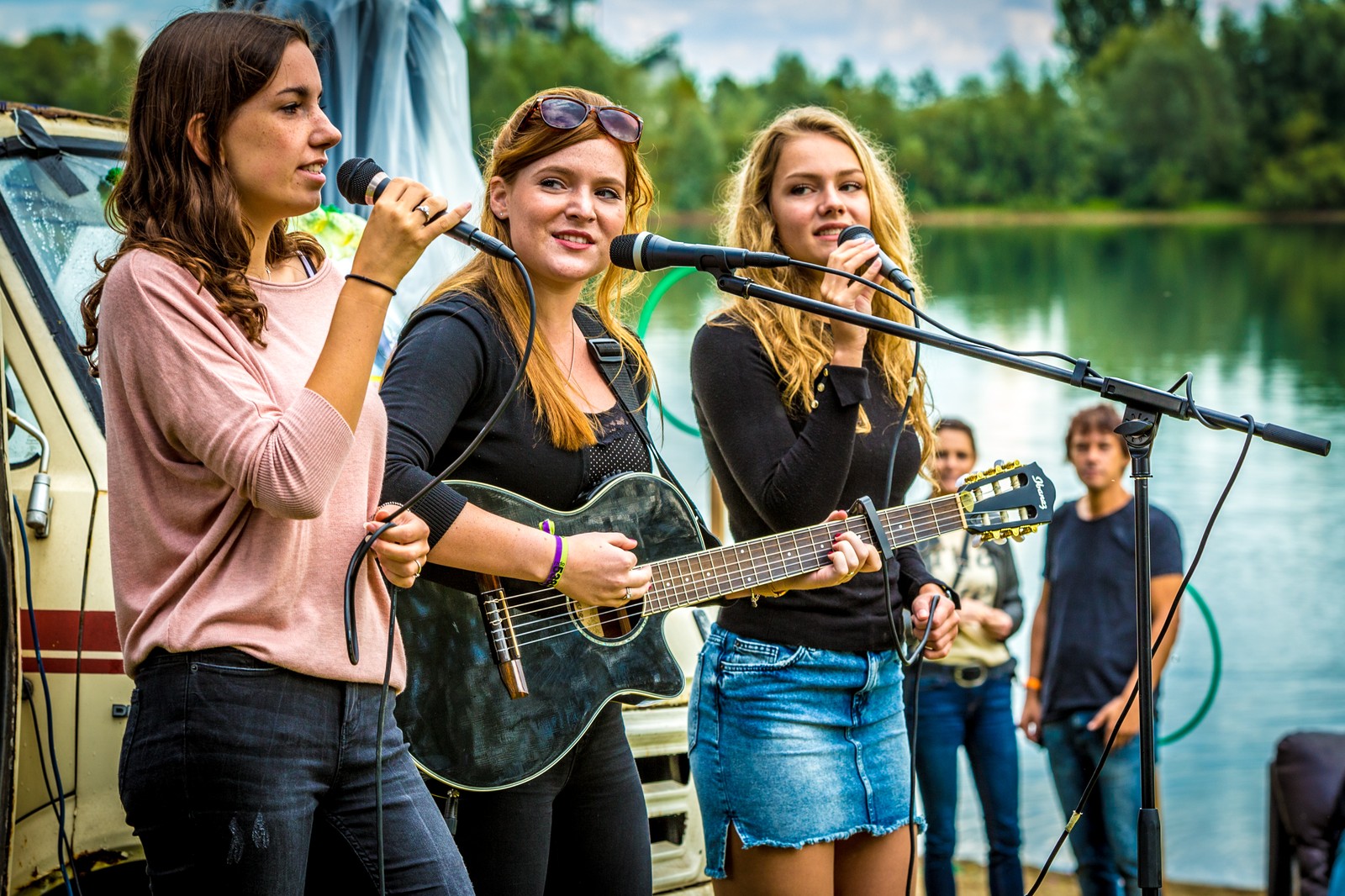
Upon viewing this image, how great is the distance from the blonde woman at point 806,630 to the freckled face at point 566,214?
0.31 m

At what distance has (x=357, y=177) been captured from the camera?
1878mm

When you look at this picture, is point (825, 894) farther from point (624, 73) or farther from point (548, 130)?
point (624, 73)

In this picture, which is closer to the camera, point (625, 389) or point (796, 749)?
point (796, 749)

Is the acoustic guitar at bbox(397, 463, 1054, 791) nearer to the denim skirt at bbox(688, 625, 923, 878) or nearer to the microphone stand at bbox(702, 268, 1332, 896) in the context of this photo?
the denim skirt at bbox(688, 625, 923, 878)

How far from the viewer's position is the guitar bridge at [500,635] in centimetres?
233

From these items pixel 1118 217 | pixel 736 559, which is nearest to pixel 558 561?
pixel 736 559

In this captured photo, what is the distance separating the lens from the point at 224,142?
1.81m

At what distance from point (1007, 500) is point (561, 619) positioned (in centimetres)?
94

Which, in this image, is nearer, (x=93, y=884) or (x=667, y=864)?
(x=93, y=884)

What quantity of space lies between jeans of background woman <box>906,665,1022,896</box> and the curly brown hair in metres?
3.31

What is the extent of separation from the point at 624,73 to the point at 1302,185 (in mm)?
11035

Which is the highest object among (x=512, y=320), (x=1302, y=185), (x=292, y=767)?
(x=1302, y=185)

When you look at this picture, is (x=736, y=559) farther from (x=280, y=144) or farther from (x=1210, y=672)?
(x=1210, y=672)

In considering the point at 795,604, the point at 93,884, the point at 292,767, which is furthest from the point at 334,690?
the point at 93,884
